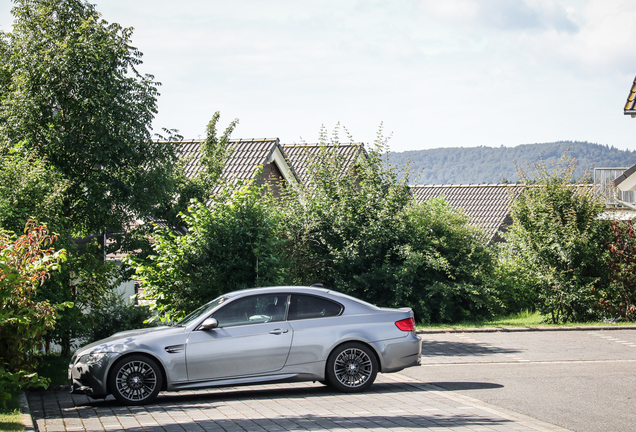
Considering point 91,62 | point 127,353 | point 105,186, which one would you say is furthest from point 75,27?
point 127,353

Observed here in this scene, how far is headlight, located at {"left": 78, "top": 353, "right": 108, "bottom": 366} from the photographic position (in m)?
8.73

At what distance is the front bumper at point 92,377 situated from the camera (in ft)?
28.3

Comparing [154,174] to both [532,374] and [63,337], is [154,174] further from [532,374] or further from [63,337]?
[532,374]

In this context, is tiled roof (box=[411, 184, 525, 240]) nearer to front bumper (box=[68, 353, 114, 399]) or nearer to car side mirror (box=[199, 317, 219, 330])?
car side mirror (box=[199, 317, 219, 330])

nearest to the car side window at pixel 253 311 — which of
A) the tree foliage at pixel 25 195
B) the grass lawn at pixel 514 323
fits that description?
the tree foliage at pixel 25 195

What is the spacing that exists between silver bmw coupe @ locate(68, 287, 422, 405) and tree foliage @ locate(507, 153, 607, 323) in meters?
10.7

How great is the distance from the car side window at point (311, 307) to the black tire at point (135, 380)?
1.99 m

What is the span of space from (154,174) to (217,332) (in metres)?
6.52

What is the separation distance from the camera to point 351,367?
9312mm

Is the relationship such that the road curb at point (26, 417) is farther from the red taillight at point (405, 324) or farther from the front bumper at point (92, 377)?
the red taillight at point (405, 324)

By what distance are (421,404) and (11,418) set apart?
4.80 meters

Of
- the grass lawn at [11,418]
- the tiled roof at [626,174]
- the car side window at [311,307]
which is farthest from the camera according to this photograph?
the tiled roof at [626,174]

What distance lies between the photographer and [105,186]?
14.4m

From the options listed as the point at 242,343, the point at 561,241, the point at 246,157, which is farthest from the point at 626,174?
the point at 242,343
